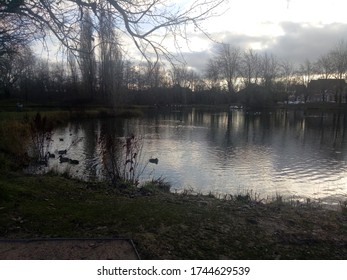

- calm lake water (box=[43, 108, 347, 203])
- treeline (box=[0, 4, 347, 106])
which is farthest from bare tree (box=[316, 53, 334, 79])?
calm lake water (box=[43, 108, 347, 203])

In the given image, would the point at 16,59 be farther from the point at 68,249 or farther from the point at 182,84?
the point at 182,84

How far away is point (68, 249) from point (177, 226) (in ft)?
5.43

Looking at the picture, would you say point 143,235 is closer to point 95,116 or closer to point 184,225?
point 184,225

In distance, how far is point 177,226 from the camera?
4898 millimetres

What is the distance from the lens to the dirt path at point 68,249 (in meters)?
3.65

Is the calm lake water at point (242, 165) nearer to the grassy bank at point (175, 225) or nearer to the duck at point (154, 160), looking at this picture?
the duck at point (154, 160)

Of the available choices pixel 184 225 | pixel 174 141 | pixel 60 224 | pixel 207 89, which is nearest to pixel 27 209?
pixel 60 224

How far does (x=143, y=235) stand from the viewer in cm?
442

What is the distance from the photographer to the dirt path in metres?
3.65

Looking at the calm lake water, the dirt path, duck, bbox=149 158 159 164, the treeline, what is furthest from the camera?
the treeline

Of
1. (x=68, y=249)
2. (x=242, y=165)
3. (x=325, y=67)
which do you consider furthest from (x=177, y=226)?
(x=325, y=67)

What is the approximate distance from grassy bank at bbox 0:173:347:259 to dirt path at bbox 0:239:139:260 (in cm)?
25

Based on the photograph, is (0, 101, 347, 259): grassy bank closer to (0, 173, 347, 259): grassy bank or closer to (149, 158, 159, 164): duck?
(0, 173, 347, 259): grassy bank

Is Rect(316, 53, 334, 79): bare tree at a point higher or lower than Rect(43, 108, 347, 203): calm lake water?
higher
